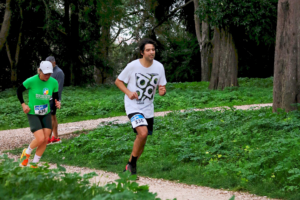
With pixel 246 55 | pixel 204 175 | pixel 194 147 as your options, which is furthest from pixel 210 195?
pixel 246 55

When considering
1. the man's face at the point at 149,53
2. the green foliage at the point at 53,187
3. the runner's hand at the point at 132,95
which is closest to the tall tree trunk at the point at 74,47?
the man's face at the point at 149,53

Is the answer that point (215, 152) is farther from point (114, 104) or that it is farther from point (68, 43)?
point (68, 43)

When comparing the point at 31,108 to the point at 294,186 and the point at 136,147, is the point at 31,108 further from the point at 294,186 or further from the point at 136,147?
the point at 294,186

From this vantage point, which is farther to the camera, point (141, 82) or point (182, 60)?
point (182, 60)

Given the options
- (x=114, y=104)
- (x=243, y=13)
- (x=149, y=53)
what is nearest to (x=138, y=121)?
(x=149, y=53)

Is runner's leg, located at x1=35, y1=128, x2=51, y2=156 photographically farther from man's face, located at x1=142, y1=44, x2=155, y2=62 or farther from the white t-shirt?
man's face, located at x1=142, y1=44, x2=155, y2=62

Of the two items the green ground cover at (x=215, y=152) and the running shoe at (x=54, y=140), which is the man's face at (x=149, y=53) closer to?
the green ground cover at (x=215, y=152)

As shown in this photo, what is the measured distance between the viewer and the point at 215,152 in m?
7.49

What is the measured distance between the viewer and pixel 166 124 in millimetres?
10891

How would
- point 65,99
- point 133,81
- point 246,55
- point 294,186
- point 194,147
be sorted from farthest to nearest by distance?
point 246,55 < point 65,99 < point 194,147 < point 133,81 < point 294,186

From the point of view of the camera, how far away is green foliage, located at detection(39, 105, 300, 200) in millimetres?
6004

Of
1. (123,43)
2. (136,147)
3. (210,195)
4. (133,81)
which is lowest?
(210,195)

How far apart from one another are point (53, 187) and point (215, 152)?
4172mm

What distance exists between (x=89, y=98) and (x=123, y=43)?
2278 centimetres
